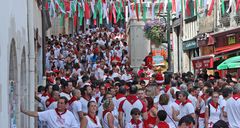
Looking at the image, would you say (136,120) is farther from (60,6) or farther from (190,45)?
(190,45)

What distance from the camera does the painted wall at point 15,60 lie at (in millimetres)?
11875

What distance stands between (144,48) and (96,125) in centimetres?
3386

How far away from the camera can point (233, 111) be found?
48.9 feet

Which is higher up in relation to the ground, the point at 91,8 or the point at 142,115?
the point at 91,8

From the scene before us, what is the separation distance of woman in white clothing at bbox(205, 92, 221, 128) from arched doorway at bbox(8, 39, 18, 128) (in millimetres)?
4386

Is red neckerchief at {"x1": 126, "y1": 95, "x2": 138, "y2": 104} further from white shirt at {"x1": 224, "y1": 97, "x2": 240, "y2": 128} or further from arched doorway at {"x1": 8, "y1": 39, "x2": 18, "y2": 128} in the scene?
arched doorway at {"x1": 8, "y1": 39, "x2": 18, "y2": 128}

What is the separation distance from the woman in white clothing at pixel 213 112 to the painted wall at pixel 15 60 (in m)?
3.88

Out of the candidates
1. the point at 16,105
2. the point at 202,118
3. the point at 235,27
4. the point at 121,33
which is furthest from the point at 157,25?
the point at 16,105

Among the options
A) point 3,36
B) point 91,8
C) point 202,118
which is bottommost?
point 202,118

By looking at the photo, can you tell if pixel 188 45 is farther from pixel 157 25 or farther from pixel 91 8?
pixel 91 8

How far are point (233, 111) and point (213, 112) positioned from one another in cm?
126

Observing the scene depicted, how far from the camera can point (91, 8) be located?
34.5m

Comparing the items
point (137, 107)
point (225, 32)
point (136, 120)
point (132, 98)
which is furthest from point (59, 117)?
point (225, 32)

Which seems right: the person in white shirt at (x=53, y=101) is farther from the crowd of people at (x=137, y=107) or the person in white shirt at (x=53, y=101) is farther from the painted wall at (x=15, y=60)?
the painted wall at (x=15, y=60)
